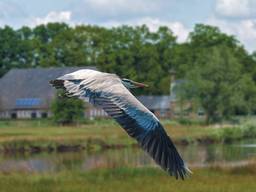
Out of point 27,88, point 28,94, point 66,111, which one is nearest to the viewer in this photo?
point 66,111

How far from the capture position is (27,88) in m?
78.2

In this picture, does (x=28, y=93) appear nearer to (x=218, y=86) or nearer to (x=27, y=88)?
(x=27, y=88)

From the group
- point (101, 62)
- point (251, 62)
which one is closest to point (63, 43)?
point (101, 62)

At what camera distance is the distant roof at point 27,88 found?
75.4m

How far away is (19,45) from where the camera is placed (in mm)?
88688

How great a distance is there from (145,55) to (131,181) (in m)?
67.4

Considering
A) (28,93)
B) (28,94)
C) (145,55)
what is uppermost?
(145,55)

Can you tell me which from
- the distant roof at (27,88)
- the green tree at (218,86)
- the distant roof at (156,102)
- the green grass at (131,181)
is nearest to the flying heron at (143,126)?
the green grass at (131,181)

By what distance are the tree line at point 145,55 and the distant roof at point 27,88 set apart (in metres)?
5.88

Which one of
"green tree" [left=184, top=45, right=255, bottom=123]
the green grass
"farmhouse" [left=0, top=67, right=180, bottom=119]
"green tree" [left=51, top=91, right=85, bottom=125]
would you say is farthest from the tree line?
the green grass

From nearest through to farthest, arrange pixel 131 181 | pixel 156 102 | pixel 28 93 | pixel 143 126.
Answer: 1. pixel 143 126
2. pixel 131 181
3. pixel 28 93
4. pixel 156 102

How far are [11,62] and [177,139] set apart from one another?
170ft

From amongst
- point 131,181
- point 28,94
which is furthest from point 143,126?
point 28,94

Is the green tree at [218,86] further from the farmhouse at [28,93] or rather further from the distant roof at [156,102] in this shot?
the distant roof at [156,102]
